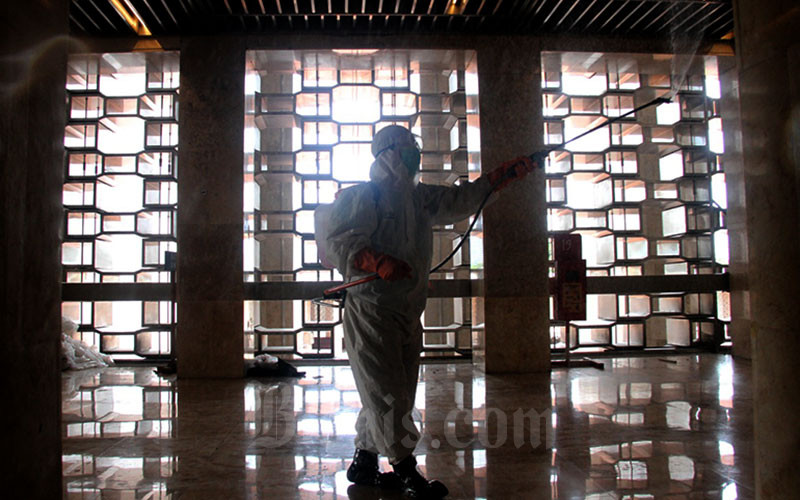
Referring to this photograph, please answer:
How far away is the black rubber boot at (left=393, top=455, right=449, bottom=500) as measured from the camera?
2.24 meters

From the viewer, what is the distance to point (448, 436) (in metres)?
3.18

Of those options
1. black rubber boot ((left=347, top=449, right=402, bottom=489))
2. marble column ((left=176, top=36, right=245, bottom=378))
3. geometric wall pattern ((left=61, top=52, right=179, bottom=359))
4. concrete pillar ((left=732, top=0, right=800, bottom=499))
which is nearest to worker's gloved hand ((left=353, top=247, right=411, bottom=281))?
black rubber boot ((left=347, top=449, right=402, bottom=489))

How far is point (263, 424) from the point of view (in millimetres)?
3504

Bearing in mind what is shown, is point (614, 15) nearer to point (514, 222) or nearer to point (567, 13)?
point (567, 13)

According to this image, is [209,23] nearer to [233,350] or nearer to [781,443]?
[233,350]

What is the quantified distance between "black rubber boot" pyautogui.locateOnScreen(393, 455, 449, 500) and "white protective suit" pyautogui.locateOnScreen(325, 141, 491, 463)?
5 centimetres

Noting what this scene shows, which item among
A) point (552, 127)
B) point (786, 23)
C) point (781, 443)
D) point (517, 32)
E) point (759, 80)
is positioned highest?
point (517, 32)

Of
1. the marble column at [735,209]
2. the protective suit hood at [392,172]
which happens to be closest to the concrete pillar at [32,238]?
the protective suit hood at [392,172]

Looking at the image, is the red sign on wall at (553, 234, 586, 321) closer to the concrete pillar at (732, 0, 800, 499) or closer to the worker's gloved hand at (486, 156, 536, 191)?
the worker's gloved hand at (486, 156, 536, 191)

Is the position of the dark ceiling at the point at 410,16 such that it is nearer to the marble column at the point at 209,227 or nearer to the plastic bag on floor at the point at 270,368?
the marble column at the point at 209,227

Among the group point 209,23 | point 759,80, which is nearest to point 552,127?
point 209,23

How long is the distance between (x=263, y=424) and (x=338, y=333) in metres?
2.84

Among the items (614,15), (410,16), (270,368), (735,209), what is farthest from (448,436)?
(735,209)

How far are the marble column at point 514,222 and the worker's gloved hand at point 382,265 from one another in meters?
3.30
